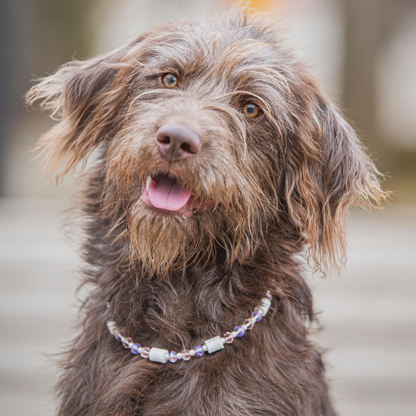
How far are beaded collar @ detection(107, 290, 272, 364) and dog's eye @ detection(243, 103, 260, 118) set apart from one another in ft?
2.59

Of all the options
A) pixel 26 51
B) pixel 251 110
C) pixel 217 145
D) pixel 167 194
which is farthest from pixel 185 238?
pixel 26 51

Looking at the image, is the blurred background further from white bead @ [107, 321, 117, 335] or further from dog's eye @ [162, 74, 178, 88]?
white bead @ [107, 321, 117, 335]

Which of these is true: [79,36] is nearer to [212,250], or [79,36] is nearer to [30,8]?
[30,8]

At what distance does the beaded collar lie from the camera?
176 centimetres

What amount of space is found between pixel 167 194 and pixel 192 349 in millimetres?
619

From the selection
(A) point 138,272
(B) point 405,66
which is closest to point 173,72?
(A) point 138,272

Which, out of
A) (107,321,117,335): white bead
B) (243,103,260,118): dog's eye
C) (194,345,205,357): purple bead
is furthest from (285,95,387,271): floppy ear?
(107,321,117,335): white bead

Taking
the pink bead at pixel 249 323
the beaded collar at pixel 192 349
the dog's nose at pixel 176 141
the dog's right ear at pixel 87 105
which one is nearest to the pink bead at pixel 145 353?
the beaded collar at pixel 192 349

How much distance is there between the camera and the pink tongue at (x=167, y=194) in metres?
1.70

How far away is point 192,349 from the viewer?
5.93 feet

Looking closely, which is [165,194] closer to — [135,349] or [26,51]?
[135,349]

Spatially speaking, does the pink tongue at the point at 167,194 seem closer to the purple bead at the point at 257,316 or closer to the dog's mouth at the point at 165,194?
the dog's mouth at the point at 165,194

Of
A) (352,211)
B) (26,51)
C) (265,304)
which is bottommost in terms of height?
(352,211)

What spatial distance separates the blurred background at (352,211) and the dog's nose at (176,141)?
6.39 ft
